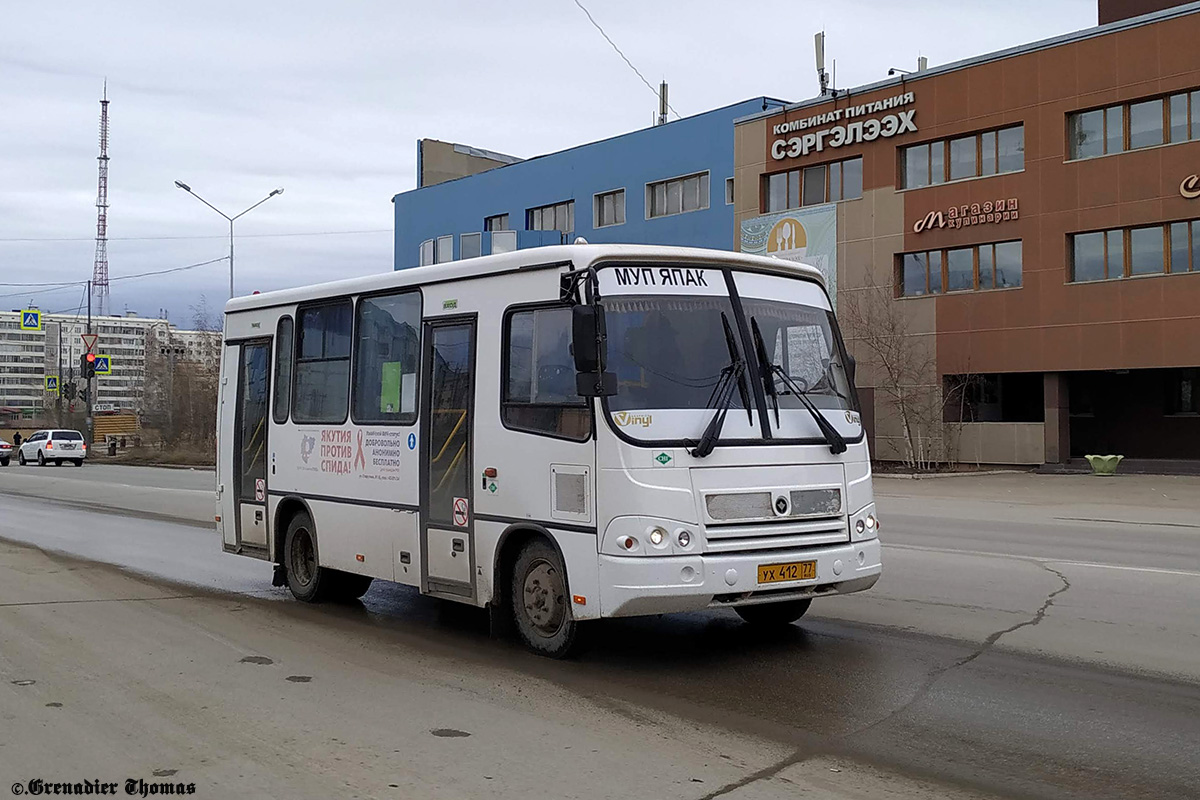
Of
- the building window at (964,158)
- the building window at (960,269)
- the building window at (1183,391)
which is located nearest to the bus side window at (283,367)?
the building window at (960,269)

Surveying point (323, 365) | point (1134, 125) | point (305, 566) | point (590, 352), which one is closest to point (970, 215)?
point (1134, 125)

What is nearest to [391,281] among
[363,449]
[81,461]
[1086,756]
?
[363,449]

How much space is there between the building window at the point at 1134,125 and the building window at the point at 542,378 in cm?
2933

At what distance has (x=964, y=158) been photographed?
37.4 metres

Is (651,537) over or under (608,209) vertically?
under

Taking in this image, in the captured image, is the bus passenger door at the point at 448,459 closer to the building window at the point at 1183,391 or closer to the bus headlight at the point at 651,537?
the bus headlight at the point at 651,537

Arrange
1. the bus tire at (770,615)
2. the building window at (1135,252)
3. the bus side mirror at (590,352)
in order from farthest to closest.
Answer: the building window at (1135,252)
the bus tire at (770,615)
the bus side mirror at (590,352)

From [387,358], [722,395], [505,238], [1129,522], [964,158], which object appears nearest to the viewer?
[722,395]

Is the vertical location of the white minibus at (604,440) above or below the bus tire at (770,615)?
above

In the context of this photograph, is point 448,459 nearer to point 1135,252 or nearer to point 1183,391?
point 1135,252

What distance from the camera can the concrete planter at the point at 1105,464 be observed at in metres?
32.9

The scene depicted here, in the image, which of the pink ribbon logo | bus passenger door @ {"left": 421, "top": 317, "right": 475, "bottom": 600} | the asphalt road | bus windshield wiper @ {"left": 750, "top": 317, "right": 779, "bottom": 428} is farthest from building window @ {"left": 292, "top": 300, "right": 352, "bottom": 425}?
bus windshield wiper @ {"left": 750, "top": 317, "right": 779, "bottom": 428}

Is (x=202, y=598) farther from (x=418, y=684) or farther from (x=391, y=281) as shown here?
(x=418, y=684)

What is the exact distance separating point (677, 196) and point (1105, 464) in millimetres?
21311
